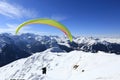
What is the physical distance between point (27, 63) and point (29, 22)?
3800 inches

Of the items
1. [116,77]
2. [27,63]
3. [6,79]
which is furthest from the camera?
[27,63]

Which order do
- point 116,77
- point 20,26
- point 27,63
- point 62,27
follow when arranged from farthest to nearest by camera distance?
1. point 27,63
2. point 62,27
3. point 20,26
4. point 116,77

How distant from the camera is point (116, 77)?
21.6m

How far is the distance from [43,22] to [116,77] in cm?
1242

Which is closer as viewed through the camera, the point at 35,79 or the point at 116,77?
the point at 116,77

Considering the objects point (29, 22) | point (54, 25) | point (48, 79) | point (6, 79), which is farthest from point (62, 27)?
point (6, 79)

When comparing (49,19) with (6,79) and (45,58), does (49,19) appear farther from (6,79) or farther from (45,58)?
(45,58)

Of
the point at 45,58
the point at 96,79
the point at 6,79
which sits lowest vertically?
the point at 6,79

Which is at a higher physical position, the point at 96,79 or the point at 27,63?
the point at 96,79

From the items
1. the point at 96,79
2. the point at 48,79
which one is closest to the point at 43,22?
the point at 96,79

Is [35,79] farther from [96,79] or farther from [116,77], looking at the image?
[116,77]

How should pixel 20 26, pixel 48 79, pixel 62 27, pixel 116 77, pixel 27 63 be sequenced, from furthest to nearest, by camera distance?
pixel 27 63 → pixel 48 79 → pixel 62 27 → pixel 20 26 → pixel 116 77

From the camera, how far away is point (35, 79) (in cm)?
3638

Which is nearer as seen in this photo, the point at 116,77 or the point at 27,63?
the point at 116,77
